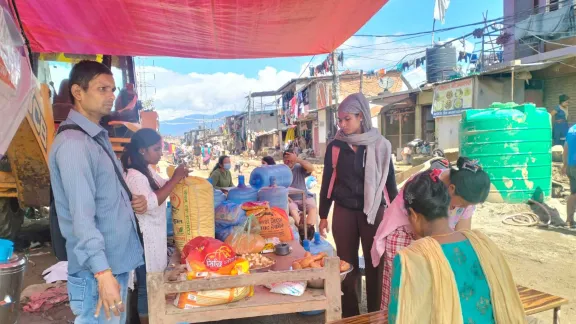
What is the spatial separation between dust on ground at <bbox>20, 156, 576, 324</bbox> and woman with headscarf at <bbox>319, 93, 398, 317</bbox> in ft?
2.65

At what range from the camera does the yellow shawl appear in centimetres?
151

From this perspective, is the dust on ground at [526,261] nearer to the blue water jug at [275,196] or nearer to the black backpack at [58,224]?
the blue water jug at [275,196]

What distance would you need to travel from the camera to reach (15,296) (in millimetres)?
2795

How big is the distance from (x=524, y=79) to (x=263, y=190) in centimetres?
1261

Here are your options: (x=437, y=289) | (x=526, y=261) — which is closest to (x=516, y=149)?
(x=526, y=261)

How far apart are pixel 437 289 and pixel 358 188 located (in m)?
1.56

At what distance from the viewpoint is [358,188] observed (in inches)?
120

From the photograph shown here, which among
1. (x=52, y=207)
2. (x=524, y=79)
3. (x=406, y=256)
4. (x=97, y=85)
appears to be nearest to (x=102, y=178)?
(x=52, y=207)

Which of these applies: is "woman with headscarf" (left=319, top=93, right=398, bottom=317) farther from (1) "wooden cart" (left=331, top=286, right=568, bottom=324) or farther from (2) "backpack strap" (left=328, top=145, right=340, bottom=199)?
(1) "wooden cart" (left=331, top=286, right=568, bottom=324)

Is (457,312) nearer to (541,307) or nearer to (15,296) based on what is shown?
(541,307)

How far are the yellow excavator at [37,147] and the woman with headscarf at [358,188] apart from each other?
333 cm

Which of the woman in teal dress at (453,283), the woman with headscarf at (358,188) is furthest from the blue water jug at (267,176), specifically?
the woman in teal dress at (453,283)

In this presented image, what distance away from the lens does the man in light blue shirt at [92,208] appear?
1662mm

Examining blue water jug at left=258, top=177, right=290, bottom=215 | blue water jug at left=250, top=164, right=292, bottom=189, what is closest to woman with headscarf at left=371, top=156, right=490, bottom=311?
blue water jug at left=258, top=177, right=290, bottom=215
